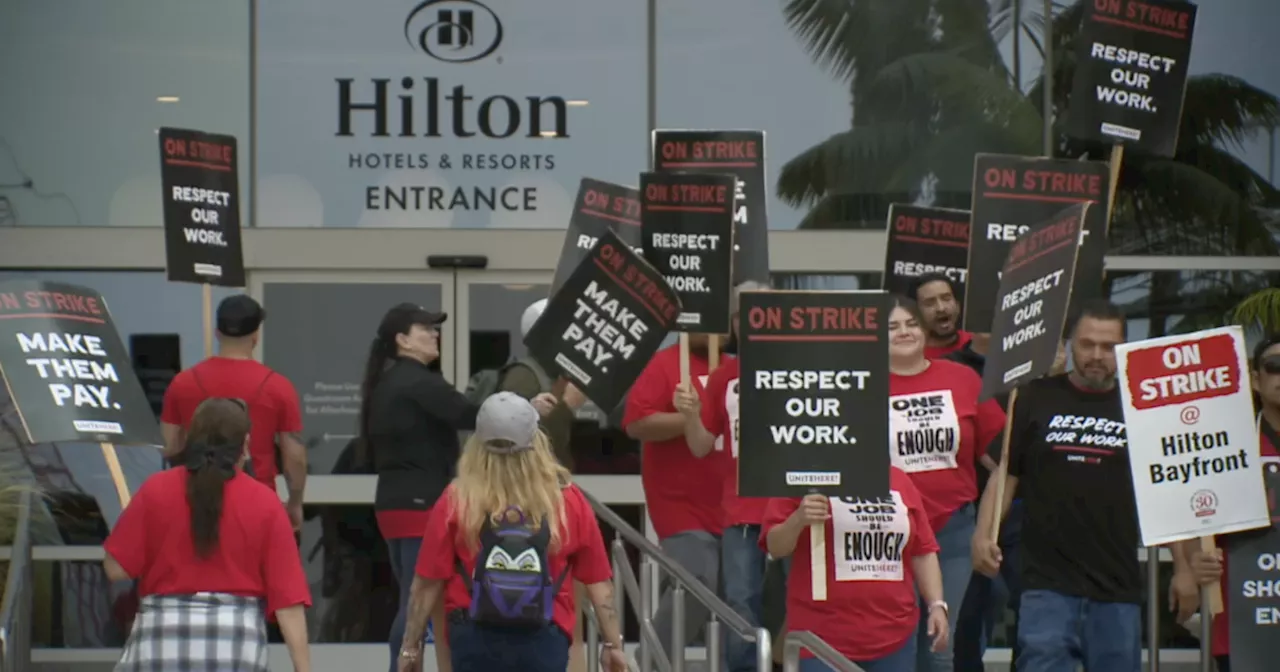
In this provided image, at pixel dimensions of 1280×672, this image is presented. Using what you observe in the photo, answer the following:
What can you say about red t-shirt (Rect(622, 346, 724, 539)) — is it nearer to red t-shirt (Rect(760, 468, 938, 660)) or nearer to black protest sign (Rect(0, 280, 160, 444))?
red t-shirt (Rect(760, 468, 938, 660))

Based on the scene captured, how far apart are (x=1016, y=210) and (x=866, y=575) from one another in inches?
93.5

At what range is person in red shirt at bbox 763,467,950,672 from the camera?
22.6ft

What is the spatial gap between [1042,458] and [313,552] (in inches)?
222

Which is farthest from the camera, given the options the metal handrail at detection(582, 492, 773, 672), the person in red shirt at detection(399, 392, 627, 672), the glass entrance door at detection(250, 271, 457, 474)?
the glass entrance door at detection(250, 271, 457, 474)

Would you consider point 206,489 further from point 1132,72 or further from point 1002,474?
point 1132,72

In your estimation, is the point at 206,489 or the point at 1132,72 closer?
the point at 206,489

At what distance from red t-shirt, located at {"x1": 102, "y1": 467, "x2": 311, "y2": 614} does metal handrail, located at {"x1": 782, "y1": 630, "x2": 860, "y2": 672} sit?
63.3 inches

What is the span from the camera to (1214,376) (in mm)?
7250

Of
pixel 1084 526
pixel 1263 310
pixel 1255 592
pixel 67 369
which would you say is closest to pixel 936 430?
pixel 1084 526

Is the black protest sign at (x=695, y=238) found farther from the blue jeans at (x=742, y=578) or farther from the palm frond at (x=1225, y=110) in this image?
the palm frond at (x=1225, y=110)

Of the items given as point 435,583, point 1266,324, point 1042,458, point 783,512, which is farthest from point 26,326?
point 1266,324

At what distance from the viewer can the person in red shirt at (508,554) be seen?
666cm

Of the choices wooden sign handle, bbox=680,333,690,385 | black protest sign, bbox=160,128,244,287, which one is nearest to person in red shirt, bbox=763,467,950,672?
wooden sign handle, bbox=680,333,690,385

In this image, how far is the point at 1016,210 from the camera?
28.8ft
